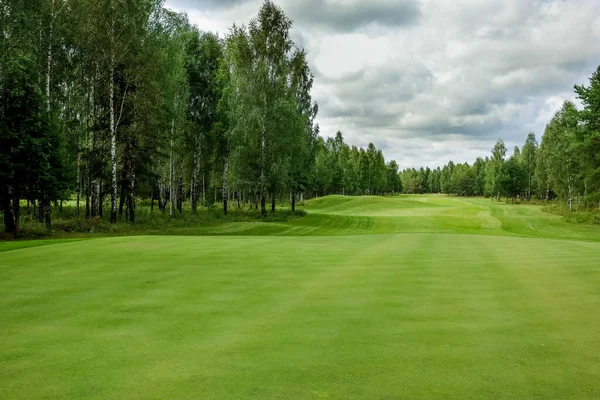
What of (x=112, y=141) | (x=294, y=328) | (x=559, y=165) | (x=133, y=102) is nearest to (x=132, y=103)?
(x=133, y=102)

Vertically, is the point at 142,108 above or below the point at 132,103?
below

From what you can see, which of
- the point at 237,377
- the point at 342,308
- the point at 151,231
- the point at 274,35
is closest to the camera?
the point at 237,377

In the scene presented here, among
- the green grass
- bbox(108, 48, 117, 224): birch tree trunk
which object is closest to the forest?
bbox(108, 48, 117, 224): birch tree trunk

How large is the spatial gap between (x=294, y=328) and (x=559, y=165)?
65564 mm

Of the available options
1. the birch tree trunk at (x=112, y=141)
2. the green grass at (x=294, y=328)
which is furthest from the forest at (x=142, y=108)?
the green grass at (x=294, y=328)

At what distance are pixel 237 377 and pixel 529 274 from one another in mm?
8793

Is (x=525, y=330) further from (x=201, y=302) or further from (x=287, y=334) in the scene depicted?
(x=201, y=302)

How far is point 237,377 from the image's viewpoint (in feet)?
13.3

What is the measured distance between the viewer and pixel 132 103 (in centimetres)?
2952

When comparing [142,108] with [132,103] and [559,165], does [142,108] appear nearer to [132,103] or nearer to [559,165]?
[132,103]

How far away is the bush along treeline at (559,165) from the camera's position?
42.2 m

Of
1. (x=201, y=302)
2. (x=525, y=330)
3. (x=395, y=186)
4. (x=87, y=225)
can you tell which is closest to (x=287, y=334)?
(x=201, y=302)

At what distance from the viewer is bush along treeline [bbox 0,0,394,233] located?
22.8 m

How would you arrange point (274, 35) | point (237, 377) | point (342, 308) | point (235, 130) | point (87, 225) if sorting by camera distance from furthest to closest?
1. point (274, 35)
2. point (235, 130)
3. point (87, 225)
4. point (342, 308)
5. point (237, 377)
